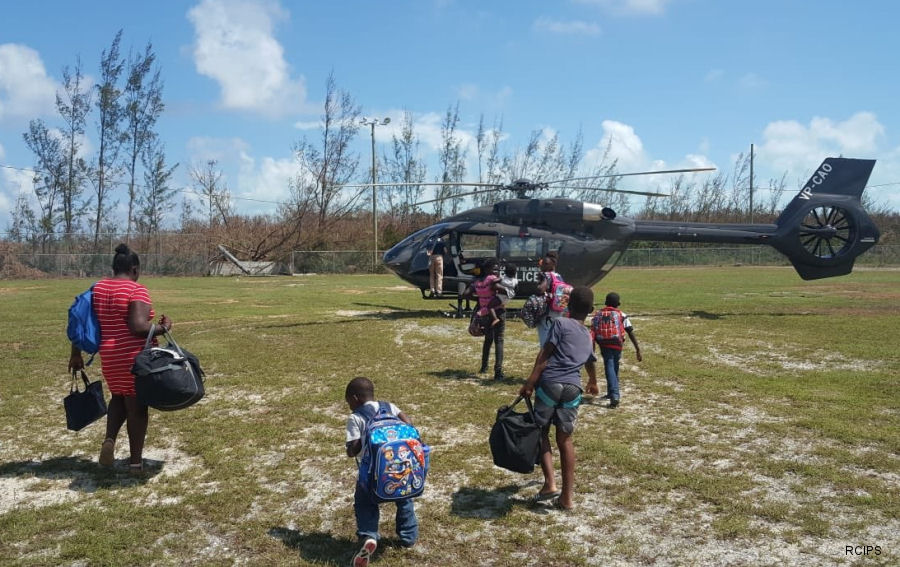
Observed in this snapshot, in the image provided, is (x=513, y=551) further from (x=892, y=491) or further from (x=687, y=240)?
(x=687, y=240)

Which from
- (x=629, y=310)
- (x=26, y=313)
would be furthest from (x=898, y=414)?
(x=26, y=313)

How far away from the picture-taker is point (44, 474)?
18.0 ft

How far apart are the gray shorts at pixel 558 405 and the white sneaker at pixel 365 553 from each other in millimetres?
1460

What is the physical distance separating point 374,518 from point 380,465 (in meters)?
0.40

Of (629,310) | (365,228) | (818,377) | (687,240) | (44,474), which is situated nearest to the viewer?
(44,474)

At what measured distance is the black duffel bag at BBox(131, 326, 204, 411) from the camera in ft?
16.0

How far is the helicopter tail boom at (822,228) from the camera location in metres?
16.6

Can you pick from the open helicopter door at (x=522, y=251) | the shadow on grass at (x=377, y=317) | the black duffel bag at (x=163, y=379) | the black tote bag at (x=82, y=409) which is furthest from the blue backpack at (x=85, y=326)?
the open helicopter door at (x=522, y=251)

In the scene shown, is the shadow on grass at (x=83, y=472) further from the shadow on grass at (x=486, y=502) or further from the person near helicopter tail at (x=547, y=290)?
the person near helicopter tail at (x=547, y=290)

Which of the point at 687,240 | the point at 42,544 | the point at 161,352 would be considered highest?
the point at 687,240

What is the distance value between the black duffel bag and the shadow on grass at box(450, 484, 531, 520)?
84.2 inches

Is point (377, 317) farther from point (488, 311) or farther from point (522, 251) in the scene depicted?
point (488, 311)

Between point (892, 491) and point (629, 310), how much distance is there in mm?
12612

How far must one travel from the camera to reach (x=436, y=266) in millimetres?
15289
